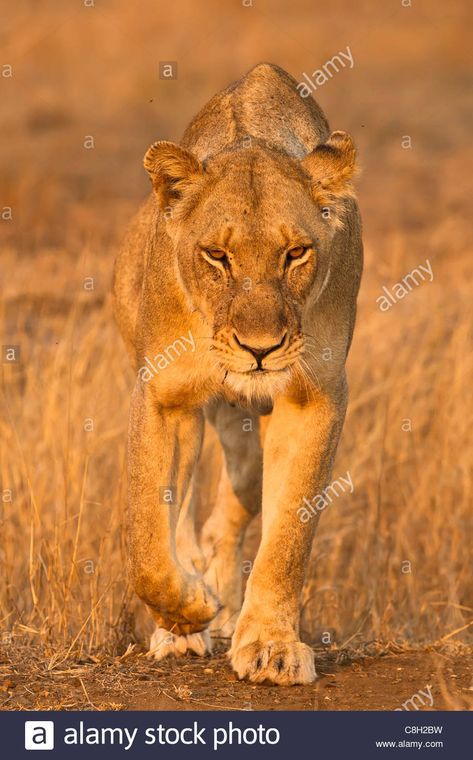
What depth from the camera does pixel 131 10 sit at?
25031mm

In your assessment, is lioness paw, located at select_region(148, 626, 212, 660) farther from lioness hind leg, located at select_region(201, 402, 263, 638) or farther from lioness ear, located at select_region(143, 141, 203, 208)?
lioness ear, located at select_region(143, 141, 203, 208)

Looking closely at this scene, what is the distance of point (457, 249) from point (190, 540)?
8917 mm

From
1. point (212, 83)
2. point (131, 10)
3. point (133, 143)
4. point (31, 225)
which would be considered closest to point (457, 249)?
point (31, 225)

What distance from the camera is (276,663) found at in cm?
600

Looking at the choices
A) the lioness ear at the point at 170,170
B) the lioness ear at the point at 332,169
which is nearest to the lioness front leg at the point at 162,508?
the lioness ear at the point at 170,170

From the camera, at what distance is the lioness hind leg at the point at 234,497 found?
7.52 metres

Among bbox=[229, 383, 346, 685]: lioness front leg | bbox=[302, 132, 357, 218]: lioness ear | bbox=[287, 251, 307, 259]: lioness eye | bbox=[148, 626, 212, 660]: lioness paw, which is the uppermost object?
bbox=[302, 132, 357, 218]: lioness ear

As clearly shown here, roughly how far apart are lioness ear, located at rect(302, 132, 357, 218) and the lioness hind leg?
1.54 meters

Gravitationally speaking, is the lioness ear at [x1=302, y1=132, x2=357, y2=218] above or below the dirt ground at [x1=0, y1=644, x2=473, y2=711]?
above

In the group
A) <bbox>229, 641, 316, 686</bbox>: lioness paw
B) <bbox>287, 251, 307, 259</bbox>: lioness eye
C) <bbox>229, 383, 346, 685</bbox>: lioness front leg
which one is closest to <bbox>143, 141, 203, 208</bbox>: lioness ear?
<bbox>287, 251, 307, 259</bbox>: lioness eye

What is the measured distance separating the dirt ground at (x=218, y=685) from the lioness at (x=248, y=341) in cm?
14

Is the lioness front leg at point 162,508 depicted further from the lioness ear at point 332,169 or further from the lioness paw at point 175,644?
the lioness ear at point 332,169

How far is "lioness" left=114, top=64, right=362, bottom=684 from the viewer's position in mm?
5867

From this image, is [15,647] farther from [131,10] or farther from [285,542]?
[131,10]
